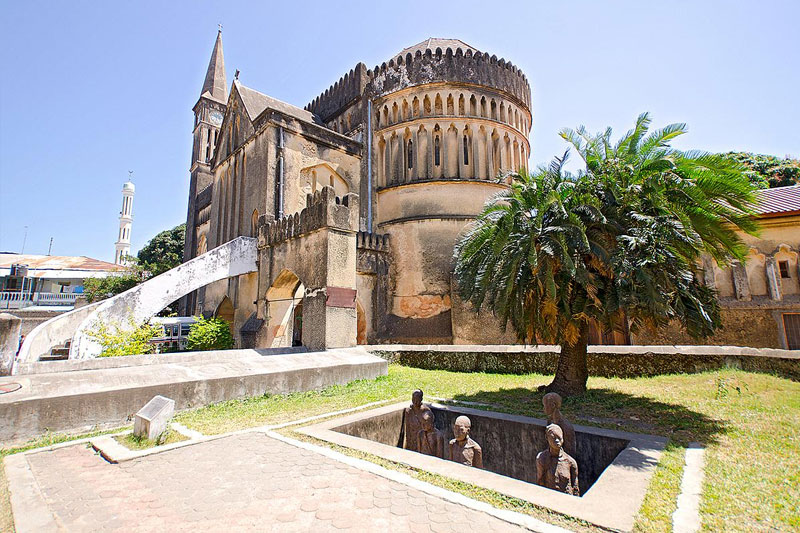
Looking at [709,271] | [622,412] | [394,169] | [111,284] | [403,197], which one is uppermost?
[394,169]

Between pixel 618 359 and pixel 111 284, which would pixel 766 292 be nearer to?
pixel 618 359

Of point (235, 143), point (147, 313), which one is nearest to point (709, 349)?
point (147, 313)

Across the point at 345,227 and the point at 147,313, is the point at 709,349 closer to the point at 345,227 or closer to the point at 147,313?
the point at 345,227

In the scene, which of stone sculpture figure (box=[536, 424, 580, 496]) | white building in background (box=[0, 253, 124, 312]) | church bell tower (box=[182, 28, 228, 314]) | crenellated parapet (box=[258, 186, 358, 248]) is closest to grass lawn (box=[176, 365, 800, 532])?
stone sculpture figure (box=[536, 424, 580, 496])

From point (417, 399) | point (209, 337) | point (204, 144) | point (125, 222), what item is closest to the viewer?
point (417, 399)

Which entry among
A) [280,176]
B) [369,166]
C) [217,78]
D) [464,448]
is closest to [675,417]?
[464,448]

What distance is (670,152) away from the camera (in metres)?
6.81

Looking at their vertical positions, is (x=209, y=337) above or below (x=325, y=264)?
below

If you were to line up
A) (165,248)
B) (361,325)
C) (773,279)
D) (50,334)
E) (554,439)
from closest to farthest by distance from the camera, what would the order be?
(554,439)
(50,334)
(773,279)
(361,325)
(165,248)

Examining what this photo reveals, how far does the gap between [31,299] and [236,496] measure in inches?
1642

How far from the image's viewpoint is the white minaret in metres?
80.4

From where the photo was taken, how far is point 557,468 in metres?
4.26

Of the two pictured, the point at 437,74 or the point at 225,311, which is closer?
the point at 437,74

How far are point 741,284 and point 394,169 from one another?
572 inches
